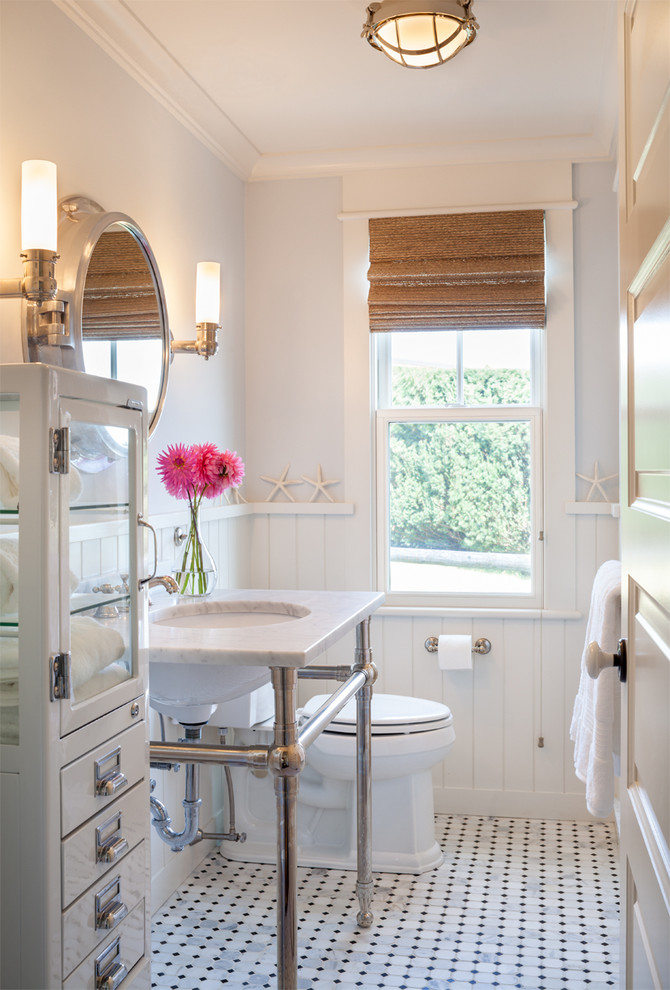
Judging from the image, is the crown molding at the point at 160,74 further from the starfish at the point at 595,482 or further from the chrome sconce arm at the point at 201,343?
the starfish at the point at 595,482

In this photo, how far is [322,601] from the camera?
2.25 m

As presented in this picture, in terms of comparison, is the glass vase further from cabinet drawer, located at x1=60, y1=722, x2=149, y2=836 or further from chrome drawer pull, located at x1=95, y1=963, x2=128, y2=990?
chrome drawer pull, located at x1=95, y1=963, x2=128, y2=990

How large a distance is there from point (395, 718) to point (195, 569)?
2.62 feet

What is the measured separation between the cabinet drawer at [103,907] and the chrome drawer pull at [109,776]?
13cm

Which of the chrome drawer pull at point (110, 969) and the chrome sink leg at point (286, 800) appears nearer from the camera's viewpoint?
the chrome drawer pull at point (110, 969)

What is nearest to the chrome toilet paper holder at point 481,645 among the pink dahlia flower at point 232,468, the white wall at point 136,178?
the white wall at point 136,178

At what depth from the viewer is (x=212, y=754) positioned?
1.75 metres

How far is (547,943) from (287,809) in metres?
1.02

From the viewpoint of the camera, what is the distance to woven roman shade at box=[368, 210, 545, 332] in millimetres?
3121

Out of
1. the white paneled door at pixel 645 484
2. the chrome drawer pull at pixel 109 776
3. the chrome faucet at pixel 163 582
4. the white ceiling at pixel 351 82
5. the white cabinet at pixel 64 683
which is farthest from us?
the white ceiling at pixel 351 82

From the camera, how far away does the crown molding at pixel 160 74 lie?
2.13 m

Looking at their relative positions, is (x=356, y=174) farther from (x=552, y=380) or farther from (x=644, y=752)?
(x=644, y=752)

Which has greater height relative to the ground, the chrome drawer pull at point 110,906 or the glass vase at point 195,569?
the glass vase at point 195,569

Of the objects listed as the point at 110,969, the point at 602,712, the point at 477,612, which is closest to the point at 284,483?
the point at 477,612
